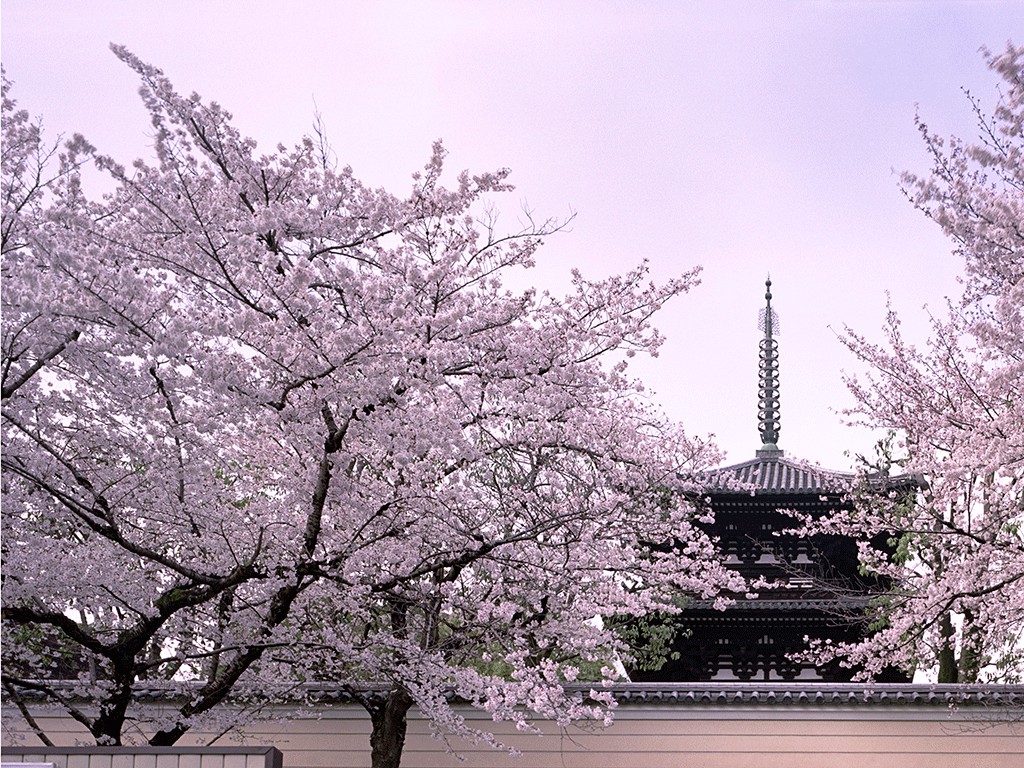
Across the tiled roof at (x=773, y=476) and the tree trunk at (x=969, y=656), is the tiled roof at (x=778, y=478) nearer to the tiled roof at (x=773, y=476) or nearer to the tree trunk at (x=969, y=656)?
the tiled roof at (x=773, y=476)

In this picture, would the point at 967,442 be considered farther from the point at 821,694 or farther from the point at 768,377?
the point at 768,377

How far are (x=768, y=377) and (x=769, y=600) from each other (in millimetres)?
5593

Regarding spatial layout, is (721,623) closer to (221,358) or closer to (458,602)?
(458,602)

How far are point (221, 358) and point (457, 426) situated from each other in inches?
66.2

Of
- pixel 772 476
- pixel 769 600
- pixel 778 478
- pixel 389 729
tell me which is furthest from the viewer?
pixel 772 476

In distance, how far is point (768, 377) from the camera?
20172 millimetres

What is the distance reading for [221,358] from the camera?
720 cm

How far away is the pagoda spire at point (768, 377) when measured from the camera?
19.7m

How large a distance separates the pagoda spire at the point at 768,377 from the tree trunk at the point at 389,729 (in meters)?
10.5

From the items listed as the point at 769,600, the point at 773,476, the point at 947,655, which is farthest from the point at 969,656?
the point at 773,476

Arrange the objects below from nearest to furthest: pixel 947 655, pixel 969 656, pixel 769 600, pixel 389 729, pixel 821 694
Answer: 1. pixel 389 729
2. pixel 821 694
3. pixel 969 656
4. pixel 947 655
5. pixel 769 600

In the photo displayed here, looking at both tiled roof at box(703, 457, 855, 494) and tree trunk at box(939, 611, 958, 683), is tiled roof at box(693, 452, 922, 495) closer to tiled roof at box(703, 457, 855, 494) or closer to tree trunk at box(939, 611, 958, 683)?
tiled roof at box(703, 457, 855, 494)

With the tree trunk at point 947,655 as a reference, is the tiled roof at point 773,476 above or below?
above

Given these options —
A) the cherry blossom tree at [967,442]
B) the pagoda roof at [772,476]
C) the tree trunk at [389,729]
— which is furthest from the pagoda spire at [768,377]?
the tree trunk at [389,729]
